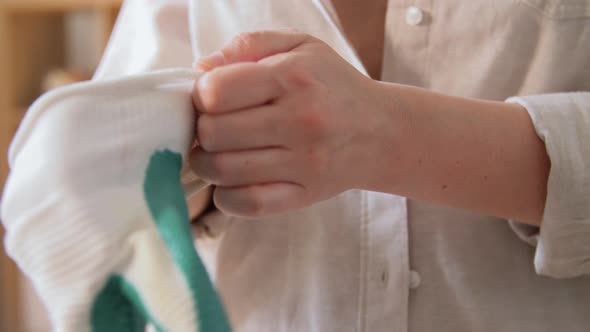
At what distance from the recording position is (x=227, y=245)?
490mm

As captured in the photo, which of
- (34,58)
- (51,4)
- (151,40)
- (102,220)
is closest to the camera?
(102,220)

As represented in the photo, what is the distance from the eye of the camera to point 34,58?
1.54 m

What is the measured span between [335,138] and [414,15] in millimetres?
189

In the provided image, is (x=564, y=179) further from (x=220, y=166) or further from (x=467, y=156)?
(x=220, y=166)

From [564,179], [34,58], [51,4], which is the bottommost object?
[34,58]

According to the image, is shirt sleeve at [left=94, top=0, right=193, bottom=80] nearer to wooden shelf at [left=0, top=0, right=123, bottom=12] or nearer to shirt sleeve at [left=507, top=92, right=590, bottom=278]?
shirt sleeve at [left=507, top=92, right=590, bottom=278]

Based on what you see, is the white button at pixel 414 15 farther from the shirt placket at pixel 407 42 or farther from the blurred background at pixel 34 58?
the blurred background at pixel 34 58

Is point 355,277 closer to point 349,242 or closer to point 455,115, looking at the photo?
point 349,242

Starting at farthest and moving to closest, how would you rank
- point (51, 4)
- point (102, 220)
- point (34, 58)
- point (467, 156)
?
point (34, 58), point (51, 4), point (467, 156), point (102, 220)

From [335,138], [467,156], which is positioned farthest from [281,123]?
[467,156]

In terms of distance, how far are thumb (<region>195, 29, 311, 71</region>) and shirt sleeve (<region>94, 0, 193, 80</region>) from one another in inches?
6.3

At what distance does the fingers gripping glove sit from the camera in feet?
0.79

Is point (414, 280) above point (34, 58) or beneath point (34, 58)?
above

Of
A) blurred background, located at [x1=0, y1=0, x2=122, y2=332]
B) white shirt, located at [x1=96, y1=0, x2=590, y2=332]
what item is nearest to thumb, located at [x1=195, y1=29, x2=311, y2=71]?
white shirt, located at [x1=96, y1=0, x2=590, y2=332]
